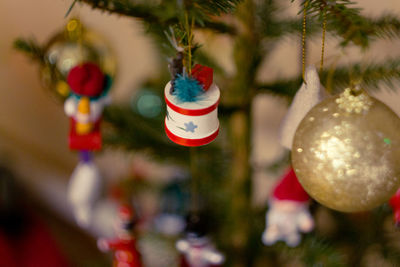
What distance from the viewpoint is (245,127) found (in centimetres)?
63

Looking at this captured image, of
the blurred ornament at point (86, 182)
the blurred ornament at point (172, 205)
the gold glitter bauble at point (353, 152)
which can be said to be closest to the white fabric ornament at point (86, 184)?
the blurred ornament at point (86, 182)

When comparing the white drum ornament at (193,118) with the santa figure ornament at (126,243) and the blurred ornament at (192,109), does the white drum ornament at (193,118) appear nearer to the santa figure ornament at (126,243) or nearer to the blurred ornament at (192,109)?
the blurred ornament at (192,109)

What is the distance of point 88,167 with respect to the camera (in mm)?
621

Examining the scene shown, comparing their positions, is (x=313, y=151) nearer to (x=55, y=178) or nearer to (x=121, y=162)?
(x=121, y=162)

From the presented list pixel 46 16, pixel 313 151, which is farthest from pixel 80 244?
pixel 313 151

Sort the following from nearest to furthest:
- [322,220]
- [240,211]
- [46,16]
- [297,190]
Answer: [297,190], [240,211], [322,220], [46,16]

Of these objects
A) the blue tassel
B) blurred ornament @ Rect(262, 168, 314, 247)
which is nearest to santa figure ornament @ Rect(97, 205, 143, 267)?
blurred ornament @ Rect(262, 168, 314, 247)

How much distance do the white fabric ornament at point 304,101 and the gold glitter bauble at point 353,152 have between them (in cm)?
3

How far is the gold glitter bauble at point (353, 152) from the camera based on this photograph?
1.23ft

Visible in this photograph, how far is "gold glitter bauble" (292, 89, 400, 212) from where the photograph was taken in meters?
0.38

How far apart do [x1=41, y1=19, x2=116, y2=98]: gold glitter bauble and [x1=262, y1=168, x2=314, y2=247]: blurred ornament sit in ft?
0.93

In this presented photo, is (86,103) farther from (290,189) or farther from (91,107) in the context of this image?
(290,189)

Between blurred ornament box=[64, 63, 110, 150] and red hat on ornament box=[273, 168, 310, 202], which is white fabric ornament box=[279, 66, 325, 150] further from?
blurred ornament box=[64, 63, 110, 150]

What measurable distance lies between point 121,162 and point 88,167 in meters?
0.83
